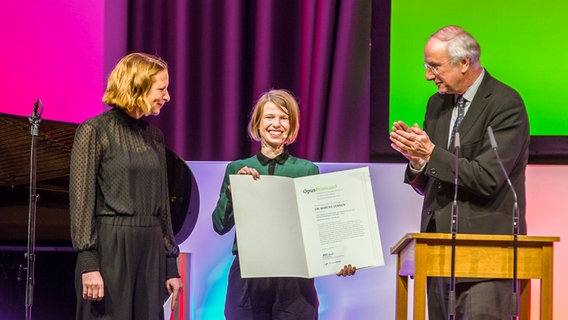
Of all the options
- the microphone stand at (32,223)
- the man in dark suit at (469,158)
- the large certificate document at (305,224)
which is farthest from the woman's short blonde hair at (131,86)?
the man in dark suit at (469,158)

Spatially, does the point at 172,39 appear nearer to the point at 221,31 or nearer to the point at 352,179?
the point at 221,31

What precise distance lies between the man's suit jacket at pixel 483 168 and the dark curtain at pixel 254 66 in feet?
4.92

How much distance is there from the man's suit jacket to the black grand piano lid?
153 centimetres

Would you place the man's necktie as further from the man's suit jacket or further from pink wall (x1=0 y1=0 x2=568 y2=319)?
pink wall (x1=0 y1=0 x2=568 y2=319)

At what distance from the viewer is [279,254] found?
12.3 feet

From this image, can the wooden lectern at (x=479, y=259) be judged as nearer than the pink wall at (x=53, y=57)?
Yes

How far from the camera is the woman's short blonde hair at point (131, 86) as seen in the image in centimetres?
331

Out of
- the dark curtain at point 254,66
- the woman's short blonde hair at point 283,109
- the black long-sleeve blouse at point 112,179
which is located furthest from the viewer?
the dark curtain at point 254,66

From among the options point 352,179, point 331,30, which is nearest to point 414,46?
point 331,30

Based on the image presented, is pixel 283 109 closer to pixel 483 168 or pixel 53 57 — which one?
pixel 483 168

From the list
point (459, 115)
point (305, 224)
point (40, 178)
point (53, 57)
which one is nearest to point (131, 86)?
point (305, 224)

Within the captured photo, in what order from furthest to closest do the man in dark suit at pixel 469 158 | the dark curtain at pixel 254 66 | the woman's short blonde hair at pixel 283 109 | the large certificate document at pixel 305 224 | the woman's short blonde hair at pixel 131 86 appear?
the dark curtain at pixel 254 66
the woman's short blonde hair at pixel 283 109
the large certificate document at pixel 305 224
the man in dark suit at pixel 469 158
the woman's short blonde hair at pixel 131 86

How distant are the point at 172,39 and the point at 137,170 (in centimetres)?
235

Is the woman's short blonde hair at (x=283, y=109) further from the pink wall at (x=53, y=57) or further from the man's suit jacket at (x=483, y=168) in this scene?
the pink wall at (x=53, y=57)
